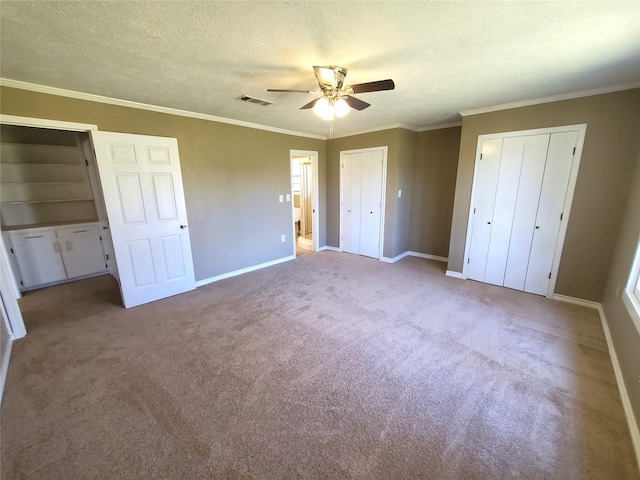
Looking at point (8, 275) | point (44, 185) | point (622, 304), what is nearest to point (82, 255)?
point (44, 185)

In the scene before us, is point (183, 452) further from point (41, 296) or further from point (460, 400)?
point (41, 296)

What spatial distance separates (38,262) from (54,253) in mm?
205

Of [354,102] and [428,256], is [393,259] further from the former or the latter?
[354,102]

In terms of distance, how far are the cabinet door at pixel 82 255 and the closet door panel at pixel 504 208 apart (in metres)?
6.17

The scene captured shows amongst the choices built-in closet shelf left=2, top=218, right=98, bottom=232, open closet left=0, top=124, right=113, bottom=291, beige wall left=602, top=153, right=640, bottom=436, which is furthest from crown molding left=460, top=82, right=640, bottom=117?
built-in closet shelf left=2, top=218, right=98, bottom=232

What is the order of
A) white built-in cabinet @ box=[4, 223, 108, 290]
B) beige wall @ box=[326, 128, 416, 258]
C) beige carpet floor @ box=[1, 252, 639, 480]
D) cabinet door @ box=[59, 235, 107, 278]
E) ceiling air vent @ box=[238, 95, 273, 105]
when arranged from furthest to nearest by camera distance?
beige wall @ box=[326, 128, 416, 258], cabinet door @ box=[59, 235, 107, 278], white built-in cabinet @ box=[4, 223, 108, 290], ceiling air vent @ box=[238, 95, 273, 105], beige carpet floor @ box=[1, 252, 639, 480]

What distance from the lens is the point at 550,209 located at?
3164 mm

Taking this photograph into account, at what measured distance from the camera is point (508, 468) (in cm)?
138

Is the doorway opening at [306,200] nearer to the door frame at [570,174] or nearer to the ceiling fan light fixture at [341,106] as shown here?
the ceiling fan light fixture at [341,106]

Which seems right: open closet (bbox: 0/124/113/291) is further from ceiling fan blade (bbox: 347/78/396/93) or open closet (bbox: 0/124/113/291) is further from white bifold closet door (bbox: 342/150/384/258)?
white bifold closet door (bbox: 342/150/384/258)

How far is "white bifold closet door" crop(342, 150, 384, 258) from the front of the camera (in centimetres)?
479

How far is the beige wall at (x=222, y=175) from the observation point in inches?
112

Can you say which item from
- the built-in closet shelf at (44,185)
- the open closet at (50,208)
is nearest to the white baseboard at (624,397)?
the open closet at (50,208)

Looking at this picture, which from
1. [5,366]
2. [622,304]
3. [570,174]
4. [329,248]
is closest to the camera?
[5,366]
